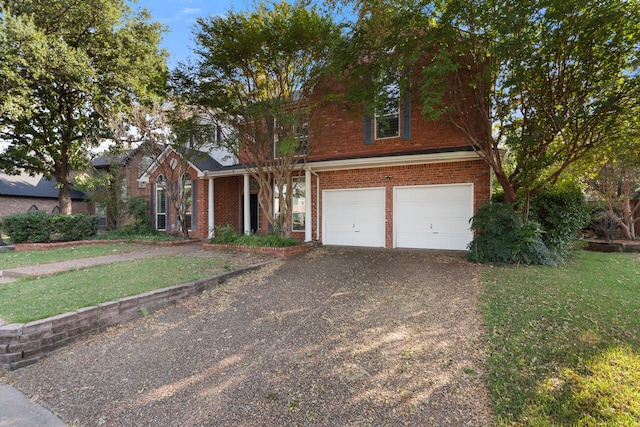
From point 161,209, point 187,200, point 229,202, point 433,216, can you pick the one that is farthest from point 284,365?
point 161,209

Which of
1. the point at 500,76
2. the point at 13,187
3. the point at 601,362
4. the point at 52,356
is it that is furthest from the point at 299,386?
the point at 13,187

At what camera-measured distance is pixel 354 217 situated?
10805 millimetres

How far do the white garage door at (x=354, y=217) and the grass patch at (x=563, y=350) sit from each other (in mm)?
4878

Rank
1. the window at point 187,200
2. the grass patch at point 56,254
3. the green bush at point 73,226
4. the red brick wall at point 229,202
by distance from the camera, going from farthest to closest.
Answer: the red brick wall at point 229,202
the window at point 187,200
the green bush at point 73,226
the grass patch at point 56,254

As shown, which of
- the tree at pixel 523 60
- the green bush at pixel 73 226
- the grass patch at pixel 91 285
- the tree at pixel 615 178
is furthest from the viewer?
the green bush at pixel 73 226

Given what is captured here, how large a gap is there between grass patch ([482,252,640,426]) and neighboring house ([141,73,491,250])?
3.86 metres

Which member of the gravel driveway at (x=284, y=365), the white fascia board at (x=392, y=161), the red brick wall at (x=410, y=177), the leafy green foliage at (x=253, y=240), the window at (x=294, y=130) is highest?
the window at (x=294, y=130)

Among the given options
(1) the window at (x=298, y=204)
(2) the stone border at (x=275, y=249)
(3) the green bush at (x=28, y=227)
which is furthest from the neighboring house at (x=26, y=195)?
(1) the window at (x=298, y=204)

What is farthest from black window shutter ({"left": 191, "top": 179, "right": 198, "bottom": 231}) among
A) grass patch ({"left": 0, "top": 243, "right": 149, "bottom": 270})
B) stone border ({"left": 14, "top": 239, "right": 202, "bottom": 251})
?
grass patch ({"left": 0, "top": 243, "right": 149, "bottom": 270})

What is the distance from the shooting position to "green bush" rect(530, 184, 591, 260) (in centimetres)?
809

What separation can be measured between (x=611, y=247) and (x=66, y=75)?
2162 centimetres

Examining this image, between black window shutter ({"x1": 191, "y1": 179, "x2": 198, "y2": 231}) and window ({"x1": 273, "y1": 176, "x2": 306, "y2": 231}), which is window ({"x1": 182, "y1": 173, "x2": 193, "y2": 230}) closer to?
black window shutter ({"x1": 191, "y1": 179, "x2": 198, "y2": 231})

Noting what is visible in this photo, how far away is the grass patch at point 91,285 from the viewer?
4.40 metres

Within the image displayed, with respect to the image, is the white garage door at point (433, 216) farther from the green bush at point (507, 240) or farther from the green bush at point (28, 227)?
the green bush at point (28, 227)
